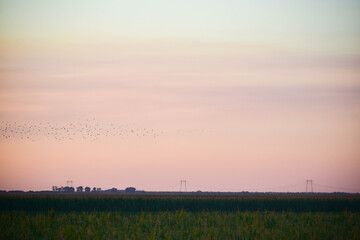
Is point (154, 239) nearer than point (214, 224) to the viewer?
Yes

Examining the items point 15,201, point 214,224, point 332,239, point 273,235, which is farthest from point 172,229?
A: point 15,201

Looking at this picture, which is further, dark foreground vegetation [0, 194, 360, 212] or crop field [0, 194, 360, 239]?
dark foreground vegetation [0, 194, 360, 212]

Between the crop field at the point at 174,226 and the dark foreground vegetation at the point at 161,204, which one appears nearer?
the crop field at the point at 174,226

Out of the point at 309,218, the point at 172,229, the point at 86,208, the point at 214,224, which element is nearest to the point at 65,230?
the point at 172,229

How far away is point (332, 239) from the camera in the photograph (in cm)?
2912

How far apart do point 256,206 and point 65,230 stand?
3140 cm

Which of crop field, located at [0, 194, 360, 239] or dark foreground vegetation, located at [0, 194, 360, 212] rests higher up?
dark foreground vegetation, located at [0, 194, 360, 212]

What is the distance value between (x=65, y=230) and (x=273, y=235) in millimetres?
11330

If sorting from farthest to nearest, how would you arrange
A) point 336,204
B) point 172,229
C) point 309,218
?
point 336,204 < point 309,218 < point 172,229

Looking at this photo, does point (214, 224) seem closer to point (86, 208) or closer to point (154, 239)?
point (154, 239)

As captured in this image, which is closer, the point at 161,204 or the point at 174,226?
the point at 174,226

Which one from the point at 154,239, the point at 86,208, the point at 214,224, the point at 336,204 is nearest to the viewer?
the point at 154,239

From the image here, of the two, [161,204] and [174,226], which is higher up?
[161,204]

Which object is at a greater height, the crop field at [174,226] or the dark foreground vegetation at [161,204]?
the dark foreground vegetation at [161,204]
